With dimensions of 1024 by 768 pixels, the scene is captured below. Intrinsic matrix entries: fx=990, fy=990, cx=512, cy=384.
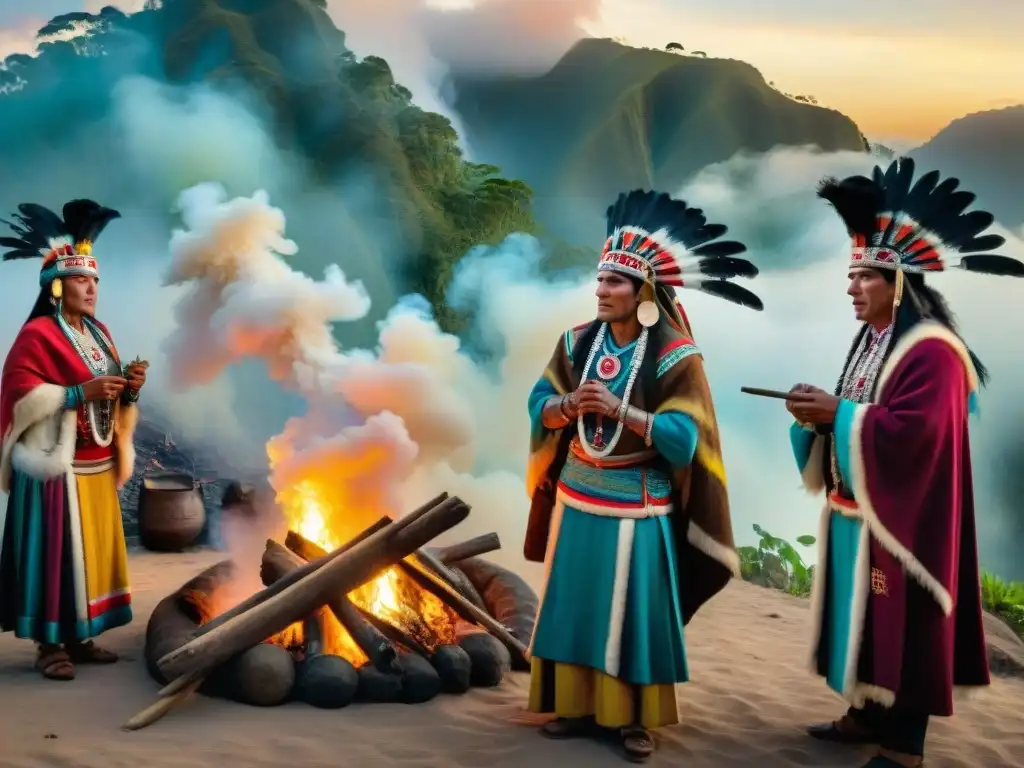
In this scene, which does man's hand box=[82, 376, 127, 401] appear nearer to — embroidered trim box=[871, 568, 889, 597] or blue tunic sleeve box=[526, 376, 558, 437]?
blue tunic sleeve box=[526, 376, 558, 437]

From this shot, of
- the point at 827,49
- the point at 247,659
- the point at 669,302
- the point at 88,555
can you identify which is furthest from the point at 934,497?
the point at 827,49

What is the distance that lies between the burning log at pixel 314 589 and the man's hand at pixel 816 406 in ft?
5.96

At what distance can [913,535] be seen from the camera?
13.9 feet

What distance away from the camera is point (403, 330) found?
9758 mm

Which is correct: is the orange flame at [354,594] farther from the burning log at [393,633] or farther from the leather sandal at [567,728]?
the leather sandal at [567,728]

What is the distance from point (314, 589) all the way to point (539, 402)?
1616 millimetres

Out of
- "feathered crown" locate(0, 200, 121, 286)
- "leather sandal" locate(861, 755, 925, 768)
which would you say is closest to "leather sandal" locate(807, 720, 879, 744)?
"leather sandal" locate(861, 755, 925, 768)

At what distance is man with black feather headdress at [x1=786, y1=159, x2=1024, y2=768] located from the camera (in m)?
4.22

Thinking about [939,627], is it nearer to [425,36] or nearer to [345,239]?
[345,239]

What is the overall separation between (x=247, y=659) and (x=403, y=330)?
16.8ft

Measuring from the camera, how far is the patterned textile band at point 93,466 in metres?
5.52

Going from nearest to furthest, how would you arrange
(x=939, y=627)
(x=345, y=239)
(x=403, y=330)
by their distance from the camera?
(x=939, y=627) → (x=403, y=330) → (x=345, y=239)

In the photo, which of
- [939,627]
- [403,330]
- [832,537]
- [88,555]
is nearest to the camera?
[939,627]

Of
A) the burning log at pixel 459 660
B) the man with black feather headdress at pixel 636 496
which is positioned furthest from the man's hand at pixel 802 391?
the burning log at pixel 459 660
